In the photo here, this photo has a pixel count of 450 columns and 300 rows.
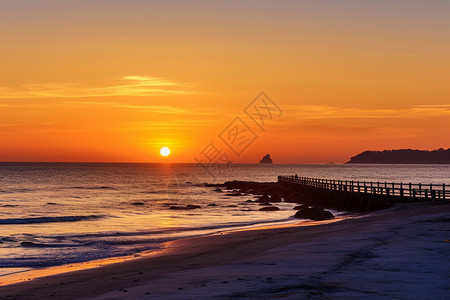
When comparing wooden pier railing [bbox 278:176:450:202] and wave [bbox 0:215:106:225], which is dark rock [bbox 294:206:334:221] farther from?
wave [bbox 0:215:106:225]

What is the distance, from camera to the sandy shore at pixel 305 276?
933 cm

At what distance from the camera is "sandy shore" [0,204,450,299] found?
9.33m

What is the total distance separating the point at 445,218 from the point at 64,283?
14.8m

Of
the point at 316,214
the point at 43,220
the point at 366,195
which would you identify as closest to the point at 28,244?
the point at 43,220

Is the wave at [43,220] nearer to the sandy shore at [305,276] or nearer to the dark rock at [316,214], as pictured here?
the dark rock at [316,214]

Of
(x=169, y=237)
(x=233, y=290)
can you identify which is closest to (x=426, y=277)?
(x=233, y=290)

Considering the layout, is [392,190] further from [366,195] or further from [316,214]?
[316,214]

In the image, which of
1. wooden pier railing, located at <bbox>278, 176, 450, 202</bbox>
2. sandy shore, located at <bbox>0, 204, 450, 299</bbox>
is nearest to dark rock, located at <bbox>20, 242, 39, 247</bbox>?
sandy shore, located at <bbox>0, 204, 450, 299</bbox>

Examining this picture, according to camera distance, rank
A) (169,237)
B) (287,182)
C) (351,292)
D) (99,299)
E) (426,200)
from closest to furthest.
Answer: (351,292)
(99,299)
(169,237)
(426,200)
(287,182)

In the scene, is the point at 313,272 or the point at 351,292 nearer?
the point at 351,292

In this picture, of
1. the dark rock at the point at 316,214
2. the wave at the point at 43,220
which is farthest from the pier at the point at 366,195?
the wave at the point at 43,220

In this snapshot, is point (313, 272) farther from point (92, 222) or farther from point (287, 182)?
point (287, 182)

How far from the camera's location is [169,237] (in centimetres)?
3088

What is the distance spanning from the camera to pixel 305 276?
34.6ft
